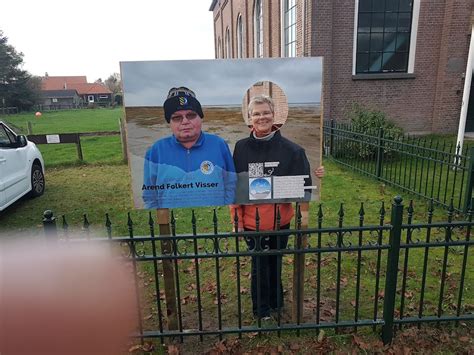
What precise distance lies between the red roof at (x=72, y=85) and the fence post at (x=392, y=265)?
3556 inches

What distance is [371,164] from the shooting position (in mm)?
9445

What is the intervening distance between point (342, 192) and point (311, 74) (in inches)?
207

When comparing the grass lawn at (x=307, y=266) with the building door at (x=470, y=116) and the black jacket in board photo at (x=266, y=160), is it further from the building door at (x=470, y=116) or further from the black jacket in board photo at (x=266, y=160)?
the building door at (x=470, y=116)

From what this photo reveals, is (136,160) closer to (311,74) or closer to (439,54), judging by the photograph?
(311,74)

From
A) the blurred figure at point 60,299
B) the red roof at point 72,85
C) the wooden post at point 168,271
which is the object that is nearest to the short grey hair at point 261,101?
the wooden post at point 168,271

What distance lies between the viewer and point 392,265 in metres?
2.97

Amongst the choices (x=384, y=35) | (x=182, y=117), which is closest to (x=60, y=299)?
(x=182, y=117)

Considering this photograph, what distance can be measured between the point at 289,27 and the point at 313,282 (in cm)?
1460

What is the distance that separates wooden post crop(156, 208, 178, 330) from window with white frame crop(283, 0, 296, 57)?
1403cm

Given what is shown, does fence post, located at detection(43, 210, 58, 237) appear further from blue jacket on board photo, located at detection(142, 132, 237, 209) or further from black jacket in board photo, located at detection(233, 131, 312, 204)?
black jacket in board photo, located at detection(233, 131, 312, 204)

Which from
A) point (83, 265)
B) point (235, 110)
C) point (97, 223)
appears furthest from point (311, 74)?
point (97, 223)

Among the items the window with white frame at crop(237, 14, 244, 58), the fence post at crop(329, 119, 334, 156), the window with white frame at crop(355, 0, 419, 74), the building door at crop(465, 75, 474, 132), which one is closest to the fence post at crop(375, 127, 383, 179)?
the fence post at crop(329, 119, 334, 156)

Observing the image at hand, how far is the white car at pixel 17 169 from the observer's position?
6418mm

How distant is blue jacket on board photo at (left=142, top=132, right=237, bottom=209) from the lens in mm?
2830
